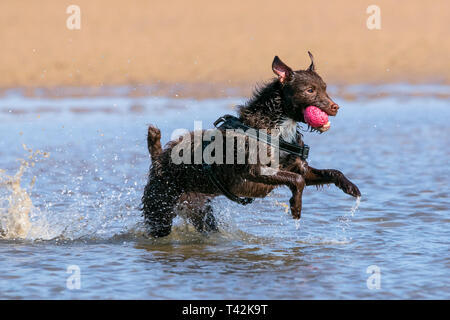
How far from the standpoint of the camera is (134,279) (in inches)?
283

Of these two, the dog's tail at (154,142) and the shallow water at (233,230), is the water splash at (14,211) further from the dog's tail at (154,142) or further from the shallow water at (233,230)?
the dog's tail at (154,142)

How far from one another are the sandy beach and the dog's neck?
1149 centimetres

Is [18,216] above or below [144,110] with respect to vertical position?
below

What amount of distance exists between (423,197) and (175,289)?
4721mm

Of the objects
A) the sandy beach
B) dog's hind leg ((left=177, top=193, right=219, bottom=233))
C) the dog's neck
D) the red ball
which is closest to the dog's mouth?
the red ball

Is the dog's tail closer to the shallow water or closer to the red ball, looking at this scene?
the shallow water

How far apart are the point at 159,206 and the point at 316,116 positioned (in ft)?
6.38

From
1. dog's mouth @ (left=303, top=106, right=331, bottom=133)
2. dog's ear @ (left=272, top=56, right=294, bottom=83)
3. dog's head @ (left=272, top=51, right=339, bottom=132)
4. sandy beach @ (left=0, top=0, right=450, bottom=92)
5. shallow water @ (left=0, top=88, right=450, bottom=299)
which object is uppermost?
sandy beach @ (left=0, top=0, right=450, bottom=92)

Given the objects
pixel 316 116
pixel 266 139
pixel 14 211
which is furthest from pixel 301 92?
pixel 14 211

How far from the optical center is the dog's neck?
7.72 m

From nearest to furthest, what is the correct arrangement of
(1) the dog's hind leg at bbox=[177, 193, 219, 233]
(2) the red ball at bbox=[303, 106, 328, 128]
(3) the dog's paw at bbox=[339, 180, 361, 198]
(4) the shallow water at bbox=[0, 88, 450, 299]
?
(4) the shallow water at bbox=[0, 88, 450, 299] < (2) the red ball at bbox=[303, 106, 328, 128] < (3) the dog's paw at bbox=[339, 180, 361, 198] < (1) the dog's hind leg at bbox=[177, 193, 219, 233]

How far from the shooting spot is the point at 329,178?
786 centimetres

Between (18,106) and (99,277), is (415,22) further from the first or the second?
(99,277)

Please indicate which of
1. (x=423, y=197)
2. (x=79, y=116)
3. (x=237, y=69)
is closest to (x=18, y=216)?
(x=423, y=197)
